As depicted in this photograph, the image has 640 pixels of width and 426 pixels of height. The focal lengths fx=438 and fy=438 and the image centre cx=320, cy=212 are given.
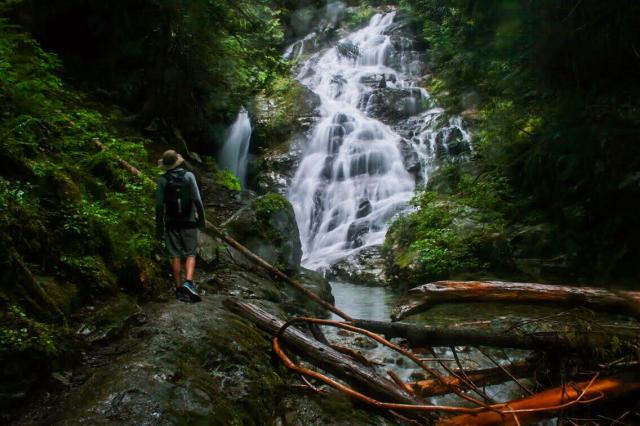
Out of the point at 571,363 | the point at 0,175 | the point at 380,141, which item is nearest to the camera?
the point at 571,363

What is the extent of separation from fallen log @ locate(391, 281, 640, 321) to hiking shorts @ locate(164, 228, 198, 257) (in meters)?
3.52

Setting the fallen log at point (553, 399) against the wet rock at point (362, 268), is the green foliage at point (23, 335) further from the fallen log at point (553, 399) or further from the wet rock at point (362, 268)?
the wet rock at point (362, 268)

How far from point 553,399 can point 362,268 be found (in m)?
8.88

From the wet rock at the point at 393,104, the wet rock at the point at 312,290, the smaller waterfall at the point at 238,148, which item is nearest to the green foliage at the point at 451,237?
the wet rock at the point at 312,290

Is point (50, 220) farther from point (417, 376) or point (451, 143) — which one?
point (451, 143)

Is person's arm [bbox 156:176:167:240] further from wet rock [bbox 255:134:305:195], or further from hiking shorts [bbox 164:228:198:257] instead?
wet rock [bbox 255:134:305:195]

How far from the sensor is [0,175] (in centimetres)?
445

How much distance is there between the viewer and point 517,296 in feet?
20.6

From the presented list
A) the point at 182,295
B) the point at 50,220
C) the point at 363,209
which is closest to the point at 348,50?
the point at 363,209

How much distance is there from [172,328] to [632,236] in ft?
23.5

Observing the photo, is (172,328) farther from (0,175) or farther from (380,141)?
(380,141)

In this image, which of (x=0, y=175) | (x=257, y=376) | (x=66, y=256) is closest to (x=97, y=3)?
(x=0, y=175)

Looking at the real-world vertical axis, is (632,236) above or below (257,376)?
above

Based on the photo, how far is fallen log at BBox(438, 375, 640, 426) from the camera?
372cm
